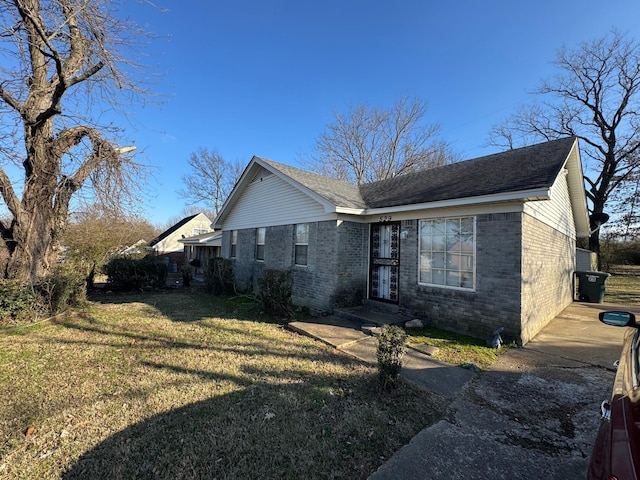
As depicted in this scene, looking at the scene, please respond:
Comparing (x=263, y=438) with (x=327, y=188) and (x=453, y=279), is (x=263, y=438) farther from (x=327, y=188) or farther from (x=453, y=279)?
(x=327, y=188)

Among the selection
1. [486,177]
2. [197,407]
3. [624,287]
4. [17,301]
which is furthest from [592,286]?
[17,301]

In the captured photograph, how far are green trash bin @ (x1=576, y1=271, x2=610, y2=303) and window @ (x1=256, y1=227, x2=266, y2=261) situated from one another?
14.3 meters

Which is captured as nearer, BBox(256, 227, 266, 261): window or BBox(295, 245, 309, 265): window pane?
BBox(295, 245, 309, 265): window pane

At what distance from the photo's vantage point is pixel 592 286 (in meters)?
12.5

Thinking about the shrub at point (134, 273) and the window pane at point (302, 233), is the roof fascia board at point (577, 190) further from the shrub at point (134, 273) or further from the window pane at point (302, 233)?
the shrub at point (134, 273)

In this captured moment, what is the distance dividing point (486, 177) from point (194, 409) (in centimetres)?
783

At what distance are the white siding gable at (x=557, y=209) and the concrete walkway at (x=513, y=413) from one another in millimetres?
3053

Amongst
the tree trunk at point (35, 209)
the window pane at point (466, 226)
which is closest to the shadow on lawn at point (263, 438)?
the window pane at point (466, 226)

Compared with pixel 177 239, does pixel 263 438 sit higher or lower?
lower

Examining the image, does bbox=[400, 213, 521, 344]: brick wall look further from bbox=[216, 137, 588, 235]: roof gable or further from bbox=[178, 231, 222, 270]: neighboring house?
bbox=[178, 231, 222, 270]: neighboring house

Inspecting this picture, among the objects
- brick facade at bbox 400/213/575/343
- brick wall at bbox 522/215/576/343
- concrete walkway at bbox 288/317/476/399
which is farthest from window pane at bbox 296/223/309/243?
brick wall at bbox 522/215/576/343

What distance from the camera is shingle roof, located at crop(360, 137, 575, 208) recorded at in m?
6.20

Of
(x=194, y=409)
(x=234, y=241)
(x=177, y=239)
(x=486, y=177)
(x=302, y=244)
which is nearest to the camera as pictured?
(x=194, y=409)

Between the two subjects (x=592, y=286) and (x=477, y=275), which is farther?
(x=592, y=286)
